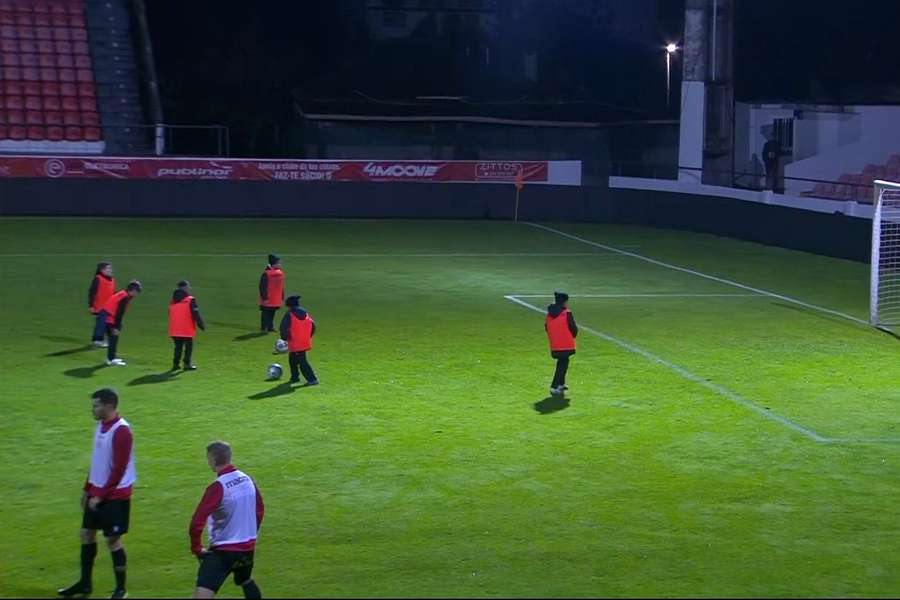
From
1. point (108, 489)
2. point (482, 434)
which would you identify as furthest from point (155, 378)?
point (108, 489)

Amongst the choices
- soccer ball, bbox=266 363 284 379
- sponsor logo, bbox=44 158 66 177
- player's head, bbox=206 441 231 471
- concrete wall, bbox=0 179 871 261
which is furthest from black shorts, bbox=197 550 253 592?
sponsor logo, bbox=44 158 66 177

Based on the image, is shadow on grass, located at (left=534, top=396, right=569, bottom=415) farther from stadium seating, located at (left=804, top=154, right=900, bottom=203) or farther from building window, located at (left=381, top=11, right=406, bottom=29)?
building window, located at (left=381, top=11, right=406, bottom=29)

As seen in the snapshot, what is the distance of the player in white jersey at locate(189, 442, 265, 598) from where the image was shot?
10773 mm

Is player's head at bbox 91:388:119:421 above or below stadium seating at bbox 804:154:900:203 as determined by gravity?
below

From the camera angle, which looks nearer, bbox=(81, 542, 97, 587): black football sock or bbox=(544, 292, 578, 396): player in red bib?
bbox=(81, 542, 97, 587): black football sock

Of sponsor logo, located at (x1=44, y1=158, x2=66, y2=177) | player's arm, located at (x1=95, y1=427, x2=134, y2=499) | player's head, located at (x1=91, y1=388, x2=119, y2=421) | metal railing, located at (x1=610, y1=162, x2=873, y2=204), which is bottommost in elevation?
player's arm, located at (x1=95, y1=427, x2=134, y2=499)

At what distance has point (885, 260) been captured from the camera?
35375mm

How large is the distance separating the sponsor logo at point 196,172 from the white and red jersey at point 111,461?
34526mm

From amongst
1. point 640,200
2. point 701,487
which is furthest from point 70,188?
point 701,487

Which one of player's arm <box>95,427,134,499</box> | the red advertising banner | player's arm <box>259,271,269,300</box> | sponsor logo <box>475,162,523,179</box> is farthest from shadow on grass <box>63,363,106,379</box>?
sponsor logo <box>475,162,523,179</box>

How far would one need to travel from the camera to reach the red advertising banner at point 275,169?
144 ft

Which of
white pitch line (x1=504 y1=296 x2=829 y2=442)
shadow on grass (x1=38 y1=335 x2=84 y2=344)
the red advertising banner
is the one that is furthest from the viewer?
the red advertising banner

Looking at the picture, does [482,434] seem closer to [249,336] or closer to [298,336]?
[298,336]

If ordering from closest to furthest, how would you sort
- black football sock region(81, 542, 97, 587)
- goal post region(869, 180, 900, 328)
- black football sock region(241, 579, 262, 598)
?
black football sock region(241, 579, 262, 598)
black football sock region(81, 542, 97, 587)
goal post region(869, 180, 900, 328)
